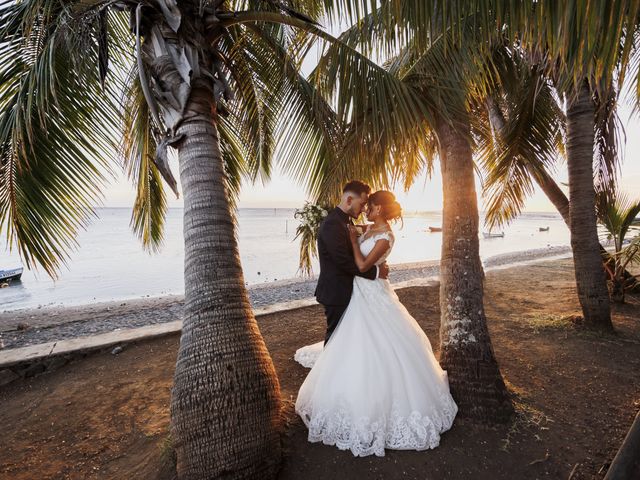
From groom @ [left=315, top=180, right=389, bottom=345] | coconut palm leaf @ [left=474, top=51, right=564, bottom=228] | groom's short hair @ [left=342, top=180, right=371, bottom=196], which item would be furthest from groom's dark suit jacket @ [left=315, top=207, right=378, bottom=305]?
coconut palm leaf @ [left=474, top=51, right=564, bottom=228]

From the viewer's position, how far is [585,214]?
4855 mm

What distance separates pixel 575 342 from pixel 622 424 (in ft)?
6.63

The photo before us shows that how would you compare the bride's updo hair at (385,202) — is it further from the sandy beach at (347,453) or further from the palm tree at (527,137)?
the palm tree at (527,137)

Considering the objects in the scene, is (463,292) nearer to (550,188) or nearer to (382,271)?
(382,271)

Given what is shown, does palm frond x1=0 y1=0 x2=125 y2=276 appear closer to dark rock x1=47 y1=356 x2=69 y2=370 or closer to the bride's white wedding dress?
dark rock x1=47 y1=356 x2=69 y2=370

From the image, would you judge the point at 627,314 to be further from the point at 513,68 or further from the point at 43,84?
the point at 43,84

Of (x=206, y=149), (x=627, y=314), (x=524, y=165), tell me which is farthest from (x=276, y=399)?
(x=627, y=314)

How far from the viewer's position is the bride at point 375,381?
8.29 feet

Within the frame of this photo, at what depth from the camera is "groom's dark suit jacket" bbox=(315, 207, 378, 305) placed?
3016 millimetres

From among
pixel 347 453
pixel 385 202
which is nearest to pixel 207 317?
pixel 347 453

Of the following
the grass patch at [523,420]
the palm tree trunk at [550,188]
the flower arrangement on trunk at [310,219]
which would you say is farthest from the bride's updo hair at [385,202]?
the palm tree trunk at [550,188]

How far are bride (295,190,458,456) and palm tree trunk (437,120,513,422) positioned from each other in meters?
0.20

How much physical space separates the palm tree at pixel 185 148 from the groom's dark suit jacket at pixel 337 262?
902 mm

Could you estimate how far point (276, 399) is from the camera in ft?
7.69
